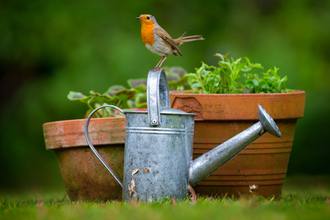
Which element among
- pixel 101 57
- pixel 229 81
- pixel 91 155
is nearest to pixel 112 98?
pixel 91 155

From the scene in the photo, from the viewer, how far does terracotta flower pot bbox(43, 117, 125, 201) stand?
2.27m

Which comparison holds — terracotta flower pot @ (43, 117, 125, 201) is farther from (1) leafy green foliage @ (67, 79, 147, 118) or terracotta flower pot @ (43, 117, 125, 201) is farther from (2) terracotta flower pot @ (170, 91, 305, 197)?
(2) terracotta flower pot @ (170, 91, 305, 197)

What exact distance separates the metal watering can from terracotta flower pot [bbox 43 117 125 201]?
34cm

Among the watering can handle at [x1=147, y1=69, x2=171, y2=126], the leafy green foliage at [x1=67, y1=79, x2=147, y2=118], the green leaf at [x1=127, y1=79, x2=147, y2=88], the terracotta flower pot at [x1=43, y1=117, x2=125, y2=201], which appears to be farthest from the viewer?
the green leaf at [x1=127, y1=79, x2=147, y2=88]

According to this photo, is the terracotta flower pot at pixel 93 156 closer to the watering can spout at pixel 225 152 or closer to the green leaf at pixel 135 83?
the watering can spout at pixel 225 152

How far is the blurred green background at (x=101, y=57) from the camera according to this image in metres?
5.57

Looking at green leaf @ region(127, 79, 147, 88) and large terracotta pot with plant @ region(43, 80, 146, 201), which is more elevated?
green leaf @ region(127, 79, 147, 88)

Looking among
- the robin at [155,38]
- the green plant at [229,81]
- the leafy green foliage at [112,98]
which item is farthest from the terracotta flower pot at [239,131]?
the leafy green foliage at [112,98]

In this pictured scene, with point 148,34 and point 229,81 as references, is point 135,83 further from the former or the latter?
point 229,81

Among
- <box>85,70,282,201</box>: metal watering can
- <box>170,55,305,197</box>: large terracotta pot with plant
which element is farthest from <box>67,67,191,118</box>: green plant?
<box>85,70,282,201</box>: metal watering can

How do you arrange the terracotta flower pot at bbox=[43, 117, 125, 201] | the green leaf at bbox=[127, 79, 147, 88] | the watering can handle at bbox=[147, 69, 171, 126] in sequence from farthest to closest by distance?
1. the green leaf at bbox=[127, 79, 147, 88]
2. the terracotta flower pot at bbox=[43, 117, 125, 201]
3. the watering can handle at bbox=[147, 69, 171, 126]

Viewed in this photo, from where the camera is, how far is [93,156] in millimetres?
2295

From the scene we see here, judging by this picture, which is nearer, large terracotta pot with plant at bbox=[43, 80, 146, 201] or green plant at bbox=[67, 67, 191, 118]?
large terracotta pot with plant at bbox=[43, 80, 146, 201]

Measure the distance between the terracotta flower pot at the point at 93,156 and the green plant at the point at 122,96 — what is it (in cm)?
32
